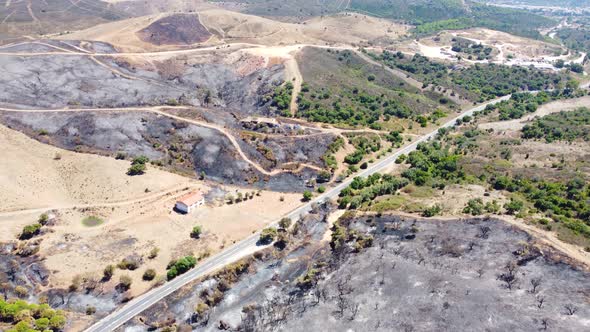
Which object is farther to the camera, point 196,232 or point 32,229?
point 196,232

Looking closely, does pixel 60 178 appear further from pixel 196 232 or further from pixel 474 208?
pixel 474 208

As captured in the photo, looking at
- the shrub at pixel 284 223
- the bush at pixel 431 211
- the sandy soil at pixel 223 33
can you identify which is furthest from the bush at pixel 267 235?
the sandy soil at pixel 223 33

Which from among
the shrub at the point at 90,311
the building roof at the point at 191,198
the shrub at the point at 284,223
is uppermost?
the building roof at the point at 191,198

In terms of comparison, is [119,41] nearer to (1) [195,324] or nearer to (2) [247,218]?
(2) [247,218]

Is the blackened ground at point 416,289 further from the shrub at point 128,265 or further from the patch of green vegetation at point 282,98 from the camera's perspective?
the patch of green vegetation at point 282,98

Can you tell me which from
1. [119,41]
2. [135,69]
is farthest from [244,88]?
[119,41]

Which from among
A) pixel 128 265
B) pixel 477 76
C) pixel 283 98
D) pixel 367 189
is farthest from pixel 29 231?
pixel 477 76
